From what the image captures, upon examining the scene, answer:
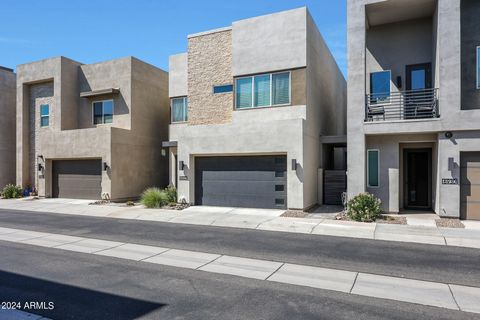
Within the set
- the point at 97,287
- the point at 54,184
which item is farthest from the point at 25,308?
the point at 54,184

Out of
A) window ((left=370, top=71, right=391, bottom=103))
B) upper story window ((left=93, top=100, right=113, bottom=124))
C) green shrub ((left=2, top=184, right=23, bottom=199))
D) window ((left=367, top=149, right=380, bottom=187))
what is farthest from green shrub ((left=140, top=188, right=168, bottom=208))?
green shrub ((left=2, top=184, right=23, bottom=199))

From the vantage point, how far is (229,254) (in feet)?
27.6

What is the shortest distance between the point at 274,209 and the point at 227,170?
304cm

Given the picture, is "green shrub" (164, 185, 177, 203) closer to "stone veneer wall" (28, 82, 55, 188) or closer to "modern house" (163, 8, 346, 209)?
"modern house" (163, 8, 346, 209)

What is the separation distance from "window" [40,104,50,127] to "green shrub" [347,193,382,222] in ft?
68.2

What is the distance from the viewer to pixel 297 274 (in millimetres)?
6867

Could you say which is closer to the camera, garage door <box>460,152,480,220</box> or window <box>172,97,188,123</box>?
garage door <box>460,152,480,220</box>

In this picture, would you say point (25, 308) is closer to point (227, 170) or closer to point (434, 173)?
point (227, 170)

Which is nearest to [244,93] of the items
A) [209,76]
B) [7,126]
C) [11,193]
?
[209,76]

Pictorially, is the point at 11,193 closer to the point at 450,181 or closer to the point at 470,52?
the point at 450,181

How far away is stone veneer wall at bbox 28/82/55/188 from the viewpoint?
23.0 m

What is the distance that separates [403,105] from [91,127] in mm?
18717

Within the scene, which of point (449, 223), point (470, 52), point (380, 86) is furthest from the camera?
point (380, 86)

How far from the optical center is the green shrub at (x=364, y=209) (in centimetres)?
1241
